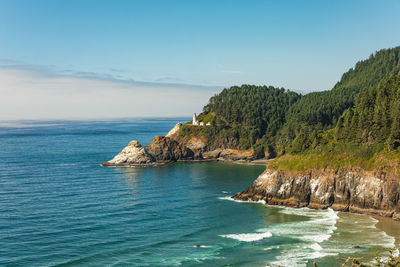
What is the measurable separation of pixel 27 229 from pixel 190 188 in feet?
143

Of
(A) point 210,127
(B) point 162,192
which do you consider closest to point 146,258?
(B) point 162,192

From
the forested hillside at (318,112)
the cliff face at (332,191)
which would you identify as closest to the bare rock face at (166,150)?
the forested hillside at (318,112)

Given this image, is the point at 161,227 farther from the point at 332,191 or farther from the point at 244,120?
the point at 244,120

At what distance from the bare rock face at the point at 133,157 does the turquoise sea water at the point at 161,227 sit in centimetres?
3295

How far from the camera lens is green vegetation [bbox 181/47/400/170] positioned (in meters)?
76.7

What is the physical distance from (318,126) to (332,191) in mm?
78091

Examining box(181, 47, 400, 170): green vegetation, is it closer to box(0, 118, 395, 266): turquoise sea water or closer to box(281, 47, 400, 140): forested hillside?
box(281, 47, 400, 140): forested hillside

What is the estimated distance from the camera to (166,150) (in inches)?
5950

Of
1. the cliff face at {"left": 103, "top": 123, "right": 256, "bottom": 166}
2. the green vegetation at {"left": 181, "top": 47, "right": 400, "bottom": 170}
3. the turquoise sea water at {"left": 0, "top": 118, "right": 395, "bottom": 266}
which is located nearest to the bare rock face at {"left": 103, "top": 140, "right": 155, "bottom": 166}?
the cliff face at {"left": 103, "top": 123, "right": 256, "bottom": 166}

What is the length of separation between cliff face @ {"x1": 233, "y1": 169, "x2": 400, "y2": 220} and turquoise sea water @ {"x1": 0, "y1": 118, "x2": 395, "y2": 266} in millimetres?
3230

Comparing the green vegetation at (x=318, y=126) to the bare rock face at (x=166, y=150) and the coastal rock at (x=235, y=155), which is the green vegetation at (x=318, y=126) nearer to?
the coastal rock at (x=235, y=155)

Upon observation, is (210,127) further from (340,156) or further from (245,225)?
(245,225)

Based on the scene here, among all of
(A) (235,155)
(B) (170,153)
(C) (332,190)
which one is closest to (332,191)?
(C) (332,190)

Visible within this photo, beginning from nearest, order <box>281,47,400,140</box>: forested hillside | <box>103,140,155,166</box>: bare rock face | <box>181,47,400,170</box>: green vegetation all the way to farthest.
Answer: <box>181,47,400,170</box>: green vegetation → <box>103,140,155,166</box>: bare rock face → <box>281,47,400,140</box>: forested hillside
